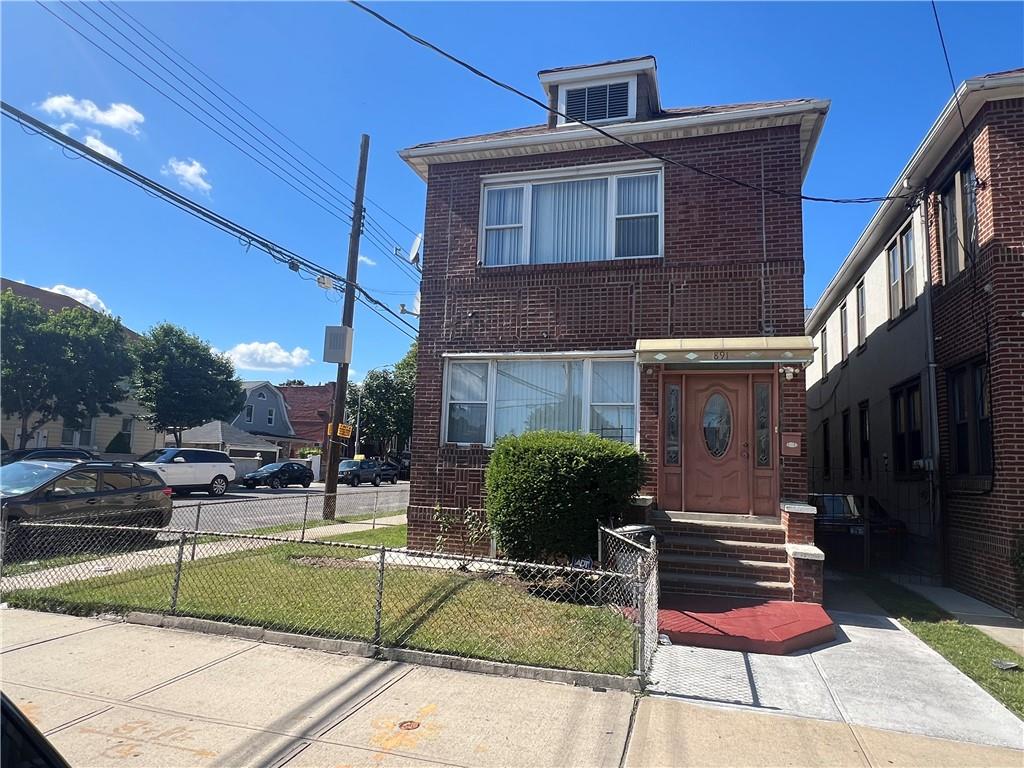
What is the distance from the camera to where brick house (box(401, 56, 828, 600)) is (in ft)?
28.5

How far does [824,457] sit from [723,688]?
16172mm

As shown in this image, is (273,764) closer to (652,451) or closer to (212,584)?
(212,584)

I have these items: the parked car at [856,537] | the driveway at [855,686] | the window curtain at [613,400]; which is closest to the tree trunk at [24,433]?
the window curtain at [613,400]

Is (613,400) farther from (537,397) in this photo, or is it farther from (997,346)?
(997,346)

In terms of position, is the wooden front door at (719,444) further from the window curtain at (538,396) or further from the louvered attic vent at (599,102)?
the louvered attic vent at (599,102)

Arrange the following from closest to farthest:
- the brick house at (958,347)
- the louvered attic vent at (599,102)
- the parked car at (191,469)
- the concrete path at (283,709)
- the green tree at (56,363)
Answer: the concrete path at (283,709), the brick house at (958,347), the louvered attic vent at (599,102), the parked car at (191,469), the green tree at (56,363)

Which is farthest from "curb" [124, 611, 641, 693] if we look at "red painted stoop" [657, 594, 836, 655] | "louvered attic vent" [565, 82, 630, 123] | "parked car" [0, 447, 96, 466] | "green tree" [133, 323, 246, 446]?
"green tree" [133, 323, 246, 446]

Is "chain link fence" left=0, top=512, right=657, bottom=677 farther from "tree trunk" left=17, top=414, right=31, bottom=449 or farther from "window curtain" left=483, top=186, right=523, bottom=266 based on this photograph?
"tree trunk" left=17, top=414, right=31, bottom=449

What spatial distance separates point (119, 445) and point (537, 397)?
28.0 metres

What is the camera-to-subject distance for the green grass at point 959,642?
16.5ft

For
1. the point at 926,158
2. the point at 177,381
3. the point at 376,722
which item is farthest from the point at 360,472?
the point at 376,722

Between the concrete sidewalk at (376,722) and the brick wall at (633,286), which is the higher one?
the brick wall at (633,286)

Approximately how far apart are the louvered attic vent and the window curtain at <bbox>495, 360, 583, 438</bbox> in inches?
170

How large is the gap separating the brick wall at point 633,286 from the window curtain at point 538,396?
334 millimetres
